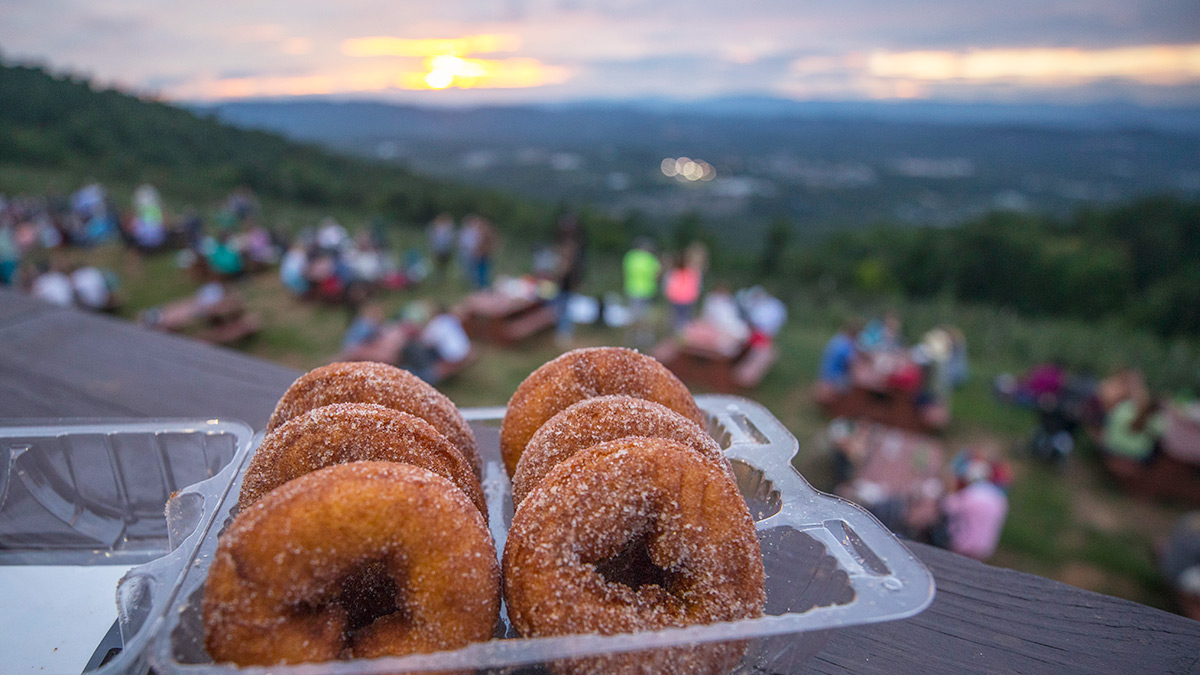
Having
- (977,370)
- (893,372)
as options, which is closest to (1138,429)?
(893,372)

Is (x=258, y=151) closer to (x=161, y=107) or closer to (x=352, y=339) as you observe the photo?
(x=161, y=107)

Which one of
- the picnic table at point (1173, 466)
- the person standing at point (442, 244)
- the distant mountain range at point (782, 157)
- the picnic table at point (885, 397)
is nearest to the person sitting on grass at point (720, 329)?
the picnic table at point (885, 397)

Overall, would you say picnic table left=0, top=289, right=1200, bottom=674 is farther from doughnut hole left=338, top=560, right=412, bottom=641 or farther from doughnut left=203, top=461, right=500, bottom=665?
doughnut hole left=338, top=560, right=412, bottom=641

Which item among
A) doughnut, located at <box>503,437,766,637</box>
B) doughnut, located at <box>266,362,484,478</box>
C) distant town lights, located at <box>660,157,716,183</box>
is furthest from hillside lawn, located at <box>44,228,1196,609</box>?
distant town lights, located at <box>660,157,716,183</box>

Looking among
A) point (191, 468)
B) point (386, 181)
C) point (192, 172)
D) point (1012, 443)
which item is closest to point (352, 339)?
point (191, 468)

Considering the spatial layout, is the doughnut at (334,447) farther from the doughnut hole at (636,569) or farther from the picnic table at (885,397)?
the picnic table at (885,397)
